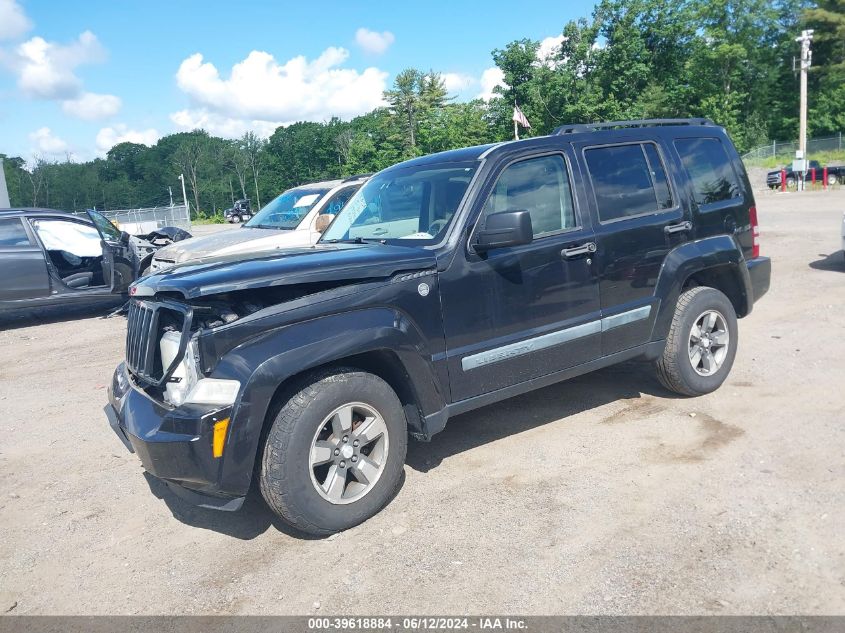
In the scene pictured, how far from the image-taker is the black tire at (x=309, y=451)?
3.35m

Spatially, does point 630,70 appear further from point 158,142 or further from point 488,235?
point 158,142

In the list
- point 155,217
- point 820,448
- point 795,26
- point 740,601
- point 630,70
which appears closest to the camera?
point 740,601

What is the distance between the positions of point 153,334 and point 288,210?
23.5 ft

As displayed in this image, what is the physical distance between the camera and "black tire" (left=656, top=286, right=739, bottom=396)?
514 cm

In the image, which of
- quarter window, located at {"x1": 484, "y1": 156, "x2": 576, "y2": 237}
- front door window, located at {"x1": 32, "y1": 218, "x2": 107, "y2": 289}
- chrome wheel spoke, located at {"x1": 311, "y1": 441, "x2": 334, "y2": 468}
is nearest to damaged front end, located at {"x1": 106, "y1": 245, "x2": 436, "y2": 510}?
chrome wheel spoke, located at {"x1": 311, "y1": 441, "x2": 334, "y2": 468}

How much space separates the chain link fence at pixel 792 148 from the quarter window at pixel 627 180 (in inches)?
2010

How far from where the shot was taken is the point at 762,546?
329 cm

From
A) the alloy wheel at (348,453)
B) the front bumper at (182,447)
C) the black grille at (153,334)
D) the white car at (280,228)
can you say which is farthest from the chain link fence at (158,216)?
the alloy wheel at (348,453)

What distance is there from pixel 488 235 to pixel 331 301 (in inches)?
40.0

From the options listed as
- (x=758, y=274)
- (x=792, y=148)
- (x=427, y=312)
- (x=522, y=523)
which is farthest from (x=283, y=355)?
(x=792, y=148)

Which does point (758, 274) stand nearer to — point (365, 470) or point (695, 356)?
point (695, 356)

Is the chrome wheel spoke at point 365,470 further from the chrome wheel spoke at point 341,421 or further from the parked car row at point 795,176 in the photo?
the parked car row at point 795,176

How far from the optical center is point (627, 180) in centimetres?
493

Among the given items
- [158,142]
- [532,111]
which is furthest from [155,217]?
[158,142]
